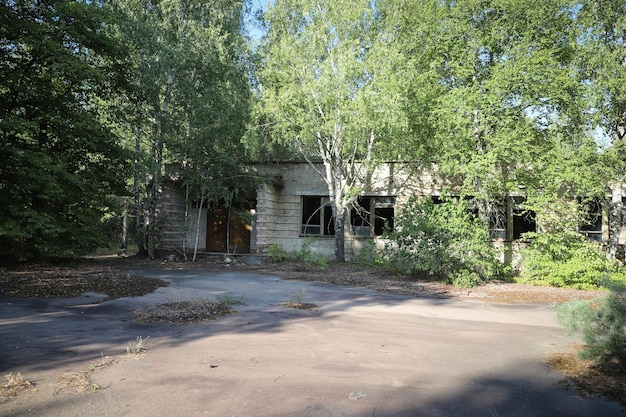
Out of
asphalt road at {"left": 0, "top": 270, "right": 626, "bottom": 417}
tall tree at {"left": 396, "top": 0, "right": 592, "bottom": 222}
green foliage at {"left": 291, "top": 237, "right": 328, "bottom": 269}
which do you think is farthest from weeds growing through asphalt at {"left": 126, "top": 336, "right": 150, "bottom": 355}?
tall tree at {"left": 396, "top": 0, "right": 592, "bottom": 222}

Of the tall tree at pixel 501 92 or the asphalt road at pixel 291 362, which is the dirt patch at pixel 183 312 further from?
the tall tree at pixel 501 92

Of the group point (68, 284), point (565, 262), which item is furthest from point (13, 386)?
point (565, 262)

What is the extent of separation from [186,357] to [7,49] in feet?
45.3

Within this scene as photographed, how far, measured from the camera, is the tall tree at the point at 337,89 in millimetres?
14547

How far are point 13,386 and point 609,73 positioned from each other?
690 inches

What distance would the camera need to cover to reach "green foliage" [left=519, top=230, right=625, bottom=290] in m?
12.5

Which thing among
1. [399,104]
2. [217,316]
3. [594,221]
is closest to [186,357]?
[217,316]

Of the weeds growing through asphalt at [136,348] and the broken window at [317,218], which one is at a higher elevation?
the broken window at [317,218]

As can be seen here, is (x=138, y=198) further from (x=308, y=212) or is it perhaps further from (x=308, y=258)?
(x=308, y=258)

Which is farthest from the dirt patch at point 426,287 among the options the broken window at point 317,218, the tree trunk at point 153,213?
the tree trunk at point 153,213

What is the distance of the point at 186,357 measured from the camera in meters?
4.80

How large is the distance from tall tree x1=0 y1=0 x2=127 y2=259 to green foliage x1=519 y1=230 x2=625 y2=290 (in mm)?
14285

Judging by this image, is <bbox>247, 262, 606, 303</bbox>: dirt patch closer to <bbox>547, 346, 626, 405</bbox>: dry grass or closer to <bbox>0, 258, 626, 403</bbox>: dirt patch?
<bbox>0, 258, 626, 403</bbox>: dirt patch

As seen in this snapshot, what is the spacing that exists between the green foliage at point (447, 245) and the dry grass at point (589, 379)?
281 inches
